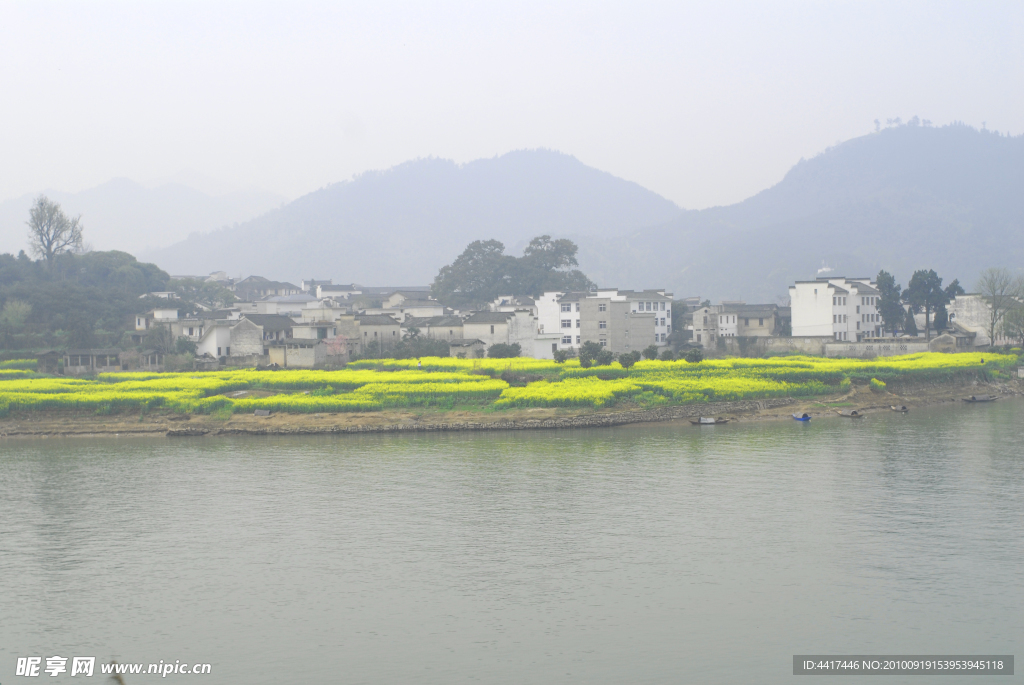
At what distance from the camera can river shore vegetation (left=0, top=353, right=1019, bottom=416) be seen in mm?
36688

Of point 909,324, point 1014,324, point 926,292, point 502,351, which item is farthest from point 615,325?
point 1014,324

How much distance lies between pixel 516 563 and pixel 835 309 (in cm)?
5675

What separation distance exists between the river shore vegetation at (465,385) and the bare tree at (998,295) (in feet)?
47.0

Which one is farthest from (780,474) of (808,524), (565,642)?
(565,642)

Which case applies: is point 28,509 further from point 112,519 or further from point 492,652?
point 492,652

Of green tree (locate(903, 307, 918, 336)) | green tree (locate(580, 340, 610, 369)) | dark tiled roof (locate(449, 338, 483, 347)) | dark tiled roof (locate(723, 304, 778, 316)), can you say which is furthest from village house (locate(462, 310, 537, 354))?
green tree (locate(903, 307, 918, 336))

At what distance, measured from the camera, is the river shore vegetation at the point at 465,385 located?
36.7 meters

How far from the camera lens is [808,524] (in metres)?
19.5

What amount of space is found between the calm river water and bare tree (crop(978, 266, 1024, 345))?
127 feet

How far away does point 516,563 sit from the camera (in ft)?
56.2

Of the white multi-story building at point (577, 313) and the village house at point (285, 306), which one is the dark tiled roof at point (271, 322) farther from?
the village house at point (285, 306)

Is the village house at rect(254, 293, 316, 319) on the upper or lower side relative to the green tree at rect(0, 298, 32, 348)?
upper

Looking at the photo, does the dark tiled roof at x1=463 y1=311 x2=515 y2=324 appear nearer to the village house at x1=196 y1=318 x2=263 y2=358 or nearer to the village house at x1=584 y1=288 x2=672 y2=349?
the village house at x1=584 y1=288 x2=672 y2=349

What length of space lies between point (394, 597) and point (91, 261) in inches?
3322
